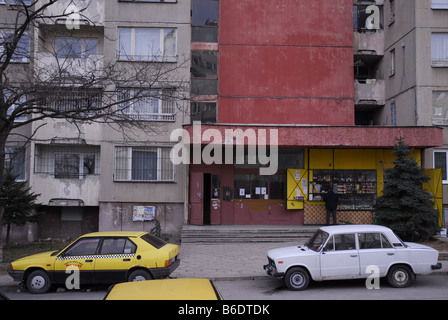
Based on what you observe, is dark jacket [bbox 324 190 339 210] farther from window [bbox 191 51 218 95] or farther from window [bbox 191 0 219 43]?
window [bbox 191 0 219 43]

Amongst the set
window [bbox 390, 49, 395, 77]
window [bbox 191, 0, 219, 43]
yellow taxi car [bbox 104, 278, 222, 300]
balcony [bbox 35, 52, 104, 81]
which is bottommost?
yellow taxi car [bbox 104, 278, 222, 300]

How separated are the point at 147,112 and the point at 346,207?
386 inches

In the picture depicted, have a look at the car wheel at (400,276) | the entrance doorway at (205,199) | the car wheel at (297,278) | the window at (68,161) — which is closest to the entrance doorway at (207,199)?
the entrance doorway at (205,199)

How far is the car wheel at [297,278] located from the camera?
9.09m

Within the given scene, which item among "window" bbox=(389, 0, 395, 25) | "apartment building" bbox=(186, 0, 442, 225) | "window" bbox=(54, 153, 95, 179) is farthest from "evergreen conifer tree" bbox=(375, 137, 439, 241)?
"window" bbox=(54, 153, 95, 179)

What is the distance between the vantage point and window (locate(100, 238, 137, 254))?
30.5 ft

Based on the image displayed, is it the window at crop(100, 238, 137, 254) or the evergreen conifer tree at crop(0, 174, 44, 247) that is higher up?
the evergreen conifer tree at crop(0, 174, 44, 247)

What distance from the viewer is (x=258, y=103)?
744 inches

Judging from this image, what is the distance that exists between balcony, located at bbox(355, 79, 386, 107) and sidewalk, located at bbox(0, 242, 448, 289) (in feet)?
31.3

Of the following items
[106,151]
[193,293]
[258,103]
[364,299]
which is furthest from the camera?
[258,103]

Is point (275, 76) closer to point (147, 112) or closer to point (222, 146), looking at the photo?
point (222, 146)

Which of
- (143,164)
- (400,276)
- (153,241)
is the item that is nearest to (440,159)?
(400,276)

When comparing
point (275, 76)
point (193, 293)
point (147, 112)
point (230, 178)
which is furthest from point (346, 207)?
point (193, 293)

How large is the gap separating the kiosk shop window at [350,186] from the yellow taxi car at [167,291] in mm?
14301
